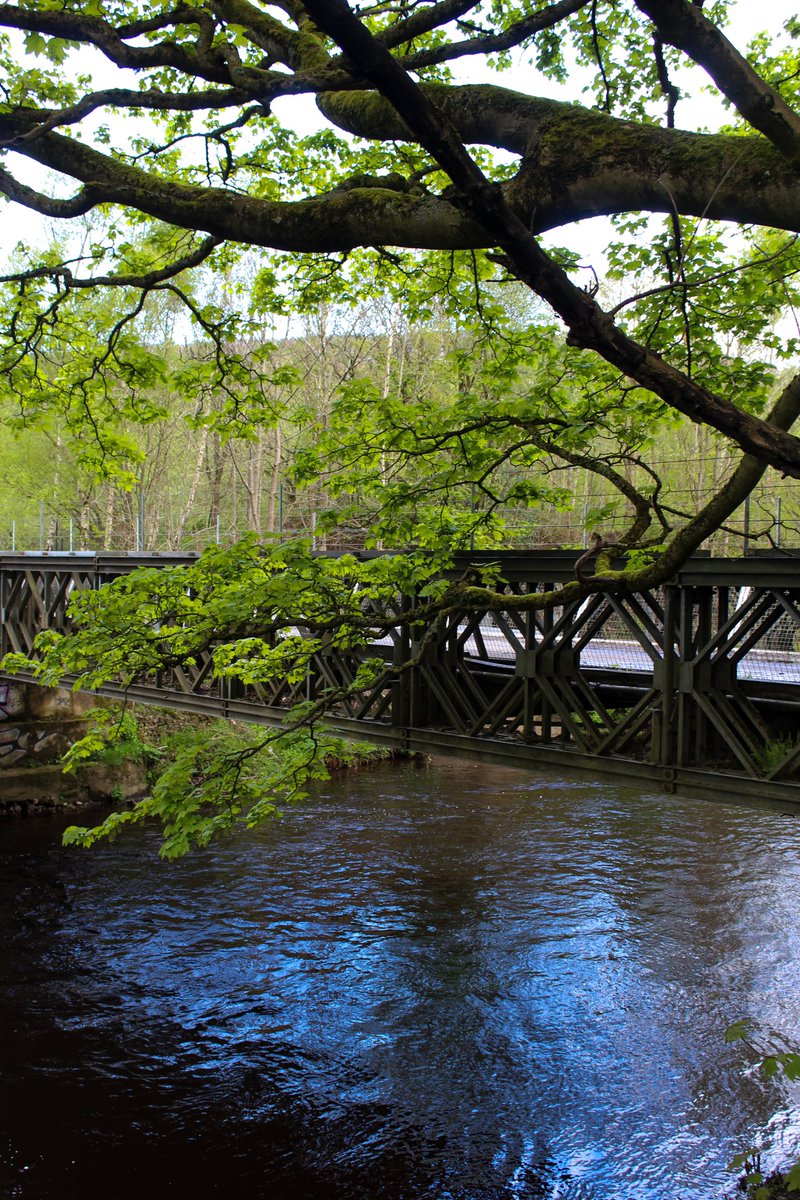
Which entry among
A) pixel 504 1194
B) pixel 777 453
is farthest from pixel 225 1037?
pixel 777 453

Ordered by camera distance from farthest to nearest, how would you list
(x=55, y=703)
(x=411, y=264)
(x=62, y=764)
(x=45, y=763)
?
(x=55, y=703) → (x=45, y=763) → (x=62, y=764) → (x=411, y=264)

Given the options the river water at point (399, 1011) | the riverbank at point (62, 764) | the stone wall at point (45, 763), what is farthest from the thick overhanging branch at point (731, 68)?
the stone wall at point (45, 763)

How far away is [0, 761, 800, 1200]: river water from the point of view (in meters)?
7.98

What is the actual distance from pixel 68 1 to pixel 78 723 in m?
17.4

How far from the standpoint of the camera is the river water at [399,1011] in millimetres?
7980

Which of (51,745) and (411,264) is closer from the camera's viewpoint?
(411,264)

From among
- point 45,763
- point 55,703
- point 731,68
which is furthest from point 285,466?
point 731,68

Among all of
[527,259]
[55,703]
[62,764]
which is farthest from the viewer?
[55,703]

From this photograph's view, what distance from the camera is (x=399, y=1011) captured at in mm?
10477

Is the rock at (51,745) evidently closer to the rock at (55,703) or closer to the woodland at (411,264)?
the rock at (55,703)

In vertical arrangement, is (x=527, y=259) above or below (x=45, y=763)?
above

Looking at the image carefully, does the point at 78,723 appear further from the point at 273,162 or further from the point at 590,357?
the point at 590,357

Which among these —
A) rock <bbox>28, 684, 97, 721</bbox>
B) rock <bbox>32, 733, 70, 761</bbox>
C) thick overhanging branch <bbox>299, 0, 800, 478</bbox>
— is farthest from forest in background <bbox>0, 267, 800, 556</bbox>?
thick overhanging branch <bbox>299, 0, 800, 478</bbox>

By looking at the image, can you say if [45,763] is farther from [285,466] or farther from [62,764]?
A: [285,466]
